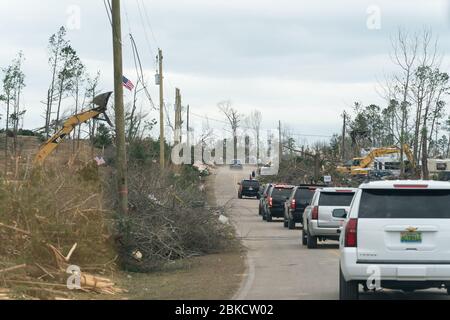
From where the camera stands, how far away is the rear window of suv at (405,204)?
1171cm

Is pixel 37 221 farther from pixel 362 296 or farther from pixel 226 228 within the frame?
pixel 226 228

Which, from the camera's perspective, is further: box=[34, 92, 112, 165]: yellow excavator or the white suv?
box=[34, 92, 112, 165]: yellow excavator

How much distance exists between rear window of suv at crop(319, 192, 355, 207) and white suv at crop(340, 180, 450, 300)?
13.1 meters

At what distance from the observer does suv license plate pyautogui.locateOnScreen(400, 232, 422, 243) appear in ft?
38.0

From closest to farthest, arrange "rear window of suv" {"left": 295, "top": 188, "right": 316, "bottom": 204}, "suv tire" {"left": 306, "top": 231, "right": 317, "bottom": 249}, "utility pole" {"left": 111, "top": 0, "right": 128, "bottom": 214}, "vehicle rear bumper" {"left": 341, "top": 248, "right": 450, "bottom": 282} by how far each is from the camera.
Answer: "vehicle rear bumper" {"left": 341, "top": 248, "right": 450, "bottom": 282} → "utility pole" {"left": 111, "top": 0, "right": 128, "bottom": 214} → "suv tire" {"left": 306, "top": 231, "right": 317, "bottom": 249} → "rear window of suv" {"left": 295, "top": 188, "right": 316, "bottom": 204}

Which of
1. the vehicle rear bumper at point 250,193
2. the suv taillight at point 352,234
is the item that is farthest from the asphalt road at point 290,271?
the vehicle rear bumper at point 250,193

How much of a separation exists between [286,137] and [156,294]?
385 ft

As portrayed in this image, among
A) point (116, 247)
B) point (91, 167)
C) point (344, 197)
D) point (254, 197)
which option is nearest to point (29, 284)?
point (116, 247)

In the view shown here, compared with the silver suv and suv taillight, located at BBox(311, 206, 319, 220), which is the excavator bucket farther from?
suv taillight, located at BBox(311, 206, 319, 220)

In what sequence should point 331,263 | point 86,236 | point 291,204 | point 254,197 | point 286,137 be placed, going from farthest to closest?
point 286,137 < point 254,197 < point 291,204 < point 331,263 < point 86,236

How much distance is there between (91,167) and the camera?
2131 centimetres

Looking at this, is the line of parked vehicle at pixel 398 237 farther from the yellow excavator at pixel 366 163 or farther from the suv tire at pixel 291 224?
the yellow excavator at pixel 366 163

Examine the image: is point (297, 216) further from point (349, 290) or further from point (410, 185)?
point (410, 185)

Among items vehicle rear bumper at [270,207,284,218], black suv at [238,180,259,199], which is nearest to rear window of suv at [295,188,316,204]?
vehicle rear bumper at [270,207,284,218]
